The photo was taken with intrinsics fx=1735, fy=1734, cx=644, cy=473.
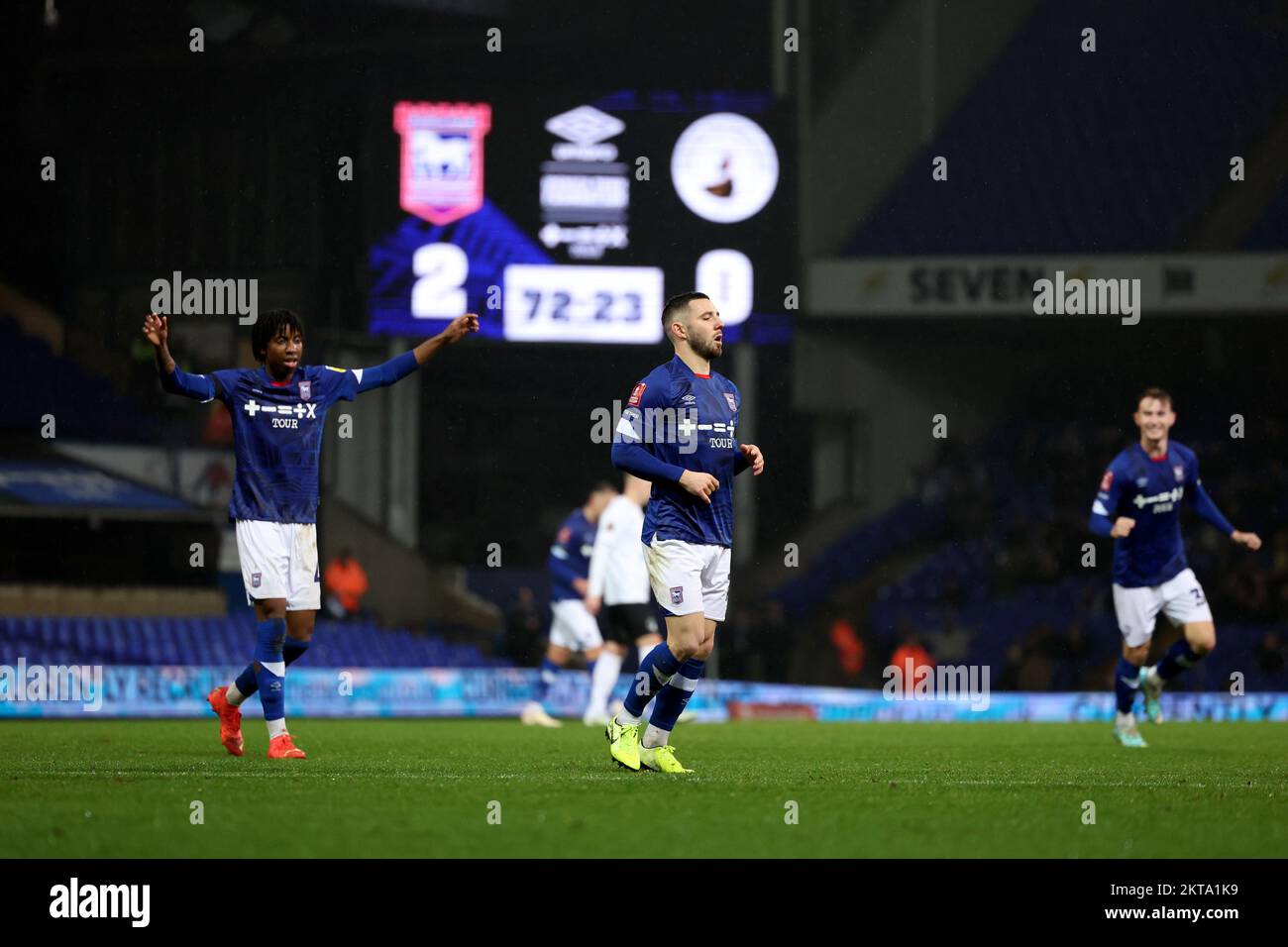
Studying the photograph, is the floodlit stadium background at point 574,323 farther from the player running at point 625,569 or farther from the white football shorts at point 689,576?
the white football shorts at point 689,576

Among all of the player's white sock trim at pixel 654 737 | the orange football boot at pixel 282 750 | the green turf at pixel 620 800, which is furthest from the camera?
the orange football boot at pixel 282 750

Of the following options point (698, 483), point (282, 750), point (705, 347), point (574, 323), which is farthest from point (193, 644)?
point (698, 483)

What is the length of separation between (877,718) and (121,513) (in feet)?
32.0

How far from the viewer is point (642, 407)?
8430 millimetres

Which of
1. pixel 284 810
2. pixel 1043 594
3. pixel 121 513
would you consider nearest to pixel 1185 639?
pixel 284 810

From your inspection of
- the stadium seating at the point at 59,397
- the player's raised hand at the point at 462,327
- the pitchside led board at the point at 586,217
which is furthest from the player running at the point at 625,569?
the stadium seating at the point at 59,397

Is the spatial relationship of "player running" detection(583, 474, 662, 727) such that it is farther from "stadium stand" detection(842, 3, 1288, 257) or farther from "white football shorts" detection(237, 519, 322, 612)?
"stadium stand" detection(842, 3, 1288, 257)

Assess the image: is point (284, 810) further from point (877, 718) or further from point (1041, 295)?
point (1041, 295)

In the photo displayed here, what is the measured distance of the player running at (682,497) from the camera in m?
8.42

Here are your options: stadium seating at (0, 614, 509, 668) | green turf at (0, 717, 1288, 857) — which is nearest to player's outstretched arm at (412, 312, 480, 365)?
green turf at (0, 717, 1288, 857)

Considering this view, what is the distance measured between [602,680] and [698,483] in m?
8.83

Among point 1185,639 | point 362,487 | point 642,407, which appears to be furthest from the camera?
point 362,487

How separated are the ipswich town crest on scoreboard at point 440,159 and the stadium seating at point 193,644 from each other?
5309 millimetres

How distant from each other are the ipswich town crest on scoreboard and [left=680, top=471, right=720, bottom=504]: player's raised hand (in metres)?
13.9
